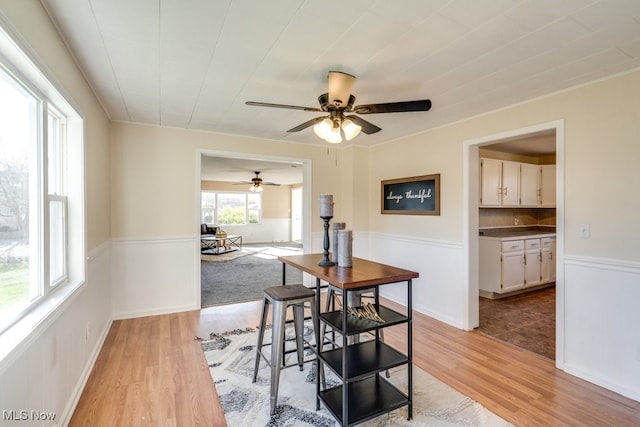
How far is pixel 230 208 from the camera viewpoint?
11.0 metres

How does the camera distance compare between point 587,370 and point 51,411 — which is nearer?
point 51,411

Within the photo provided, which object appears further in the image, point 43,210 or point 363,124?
point 363,124

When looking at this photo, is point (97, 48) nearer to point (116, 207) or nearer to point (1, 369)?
Result: point (1, 369)

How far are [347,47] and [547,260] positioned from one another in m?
4.78

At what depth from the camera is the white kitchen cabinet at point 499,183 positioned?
4602 millimetres

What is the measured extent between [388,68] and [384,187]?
245 centimetres

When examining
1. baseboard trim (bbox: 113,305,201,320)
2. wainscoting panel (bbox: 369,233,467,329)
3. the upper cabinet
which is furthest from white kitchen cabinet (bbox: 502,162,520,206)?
baseboard trim (bbox: 113,305,201,320)

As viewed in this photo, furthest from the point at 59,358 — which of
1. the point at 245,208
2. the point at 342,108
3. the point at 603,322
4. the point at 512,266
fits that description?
the point at 245,208

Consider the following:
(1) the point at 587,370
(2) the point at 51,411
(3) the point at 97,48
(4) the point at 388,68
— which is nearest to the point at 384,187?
(4) the point at 388,68

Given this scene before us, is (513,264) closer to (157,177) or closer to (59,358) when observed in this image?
(157,177)

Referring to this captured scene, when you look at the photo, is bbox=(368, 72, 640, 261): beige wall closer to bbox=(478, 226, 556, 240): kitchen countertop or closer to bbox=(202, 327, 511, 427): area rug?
bbox=(202, 327, 511, 427): area rug

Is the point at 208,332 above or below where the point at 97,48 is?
below

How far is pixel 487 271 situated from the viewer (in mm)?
4508

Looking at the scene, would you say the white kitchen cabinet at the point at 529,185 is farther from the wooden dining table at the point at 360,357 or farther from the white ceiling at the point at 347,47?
the wooden dining table at the point at 360,357
